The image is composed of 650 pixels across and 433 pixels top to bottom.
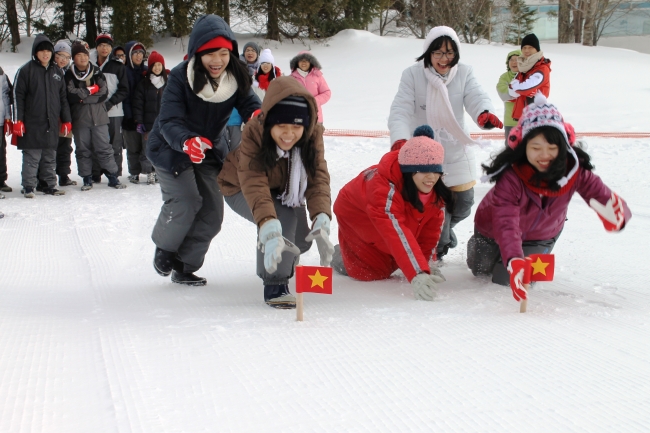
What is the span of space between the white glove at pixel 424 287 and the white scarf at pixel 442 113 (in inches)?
47.7

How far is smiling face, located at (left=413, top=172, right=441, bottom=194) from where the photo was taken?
3.55 metres

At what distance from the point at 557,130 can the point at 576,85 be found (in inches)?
578

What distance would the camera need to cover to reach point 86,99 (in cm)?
773

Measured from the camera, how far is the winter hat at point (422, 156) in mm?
3508

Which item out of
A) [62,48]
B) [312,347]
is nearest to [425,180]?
[312,347]

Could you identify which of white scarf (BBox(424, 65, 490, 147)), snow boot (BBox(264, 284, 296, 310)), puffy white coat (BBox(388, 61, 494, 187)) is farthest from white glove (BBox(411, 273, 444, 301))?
white scarf (BBox(424, 65, 490, 147))

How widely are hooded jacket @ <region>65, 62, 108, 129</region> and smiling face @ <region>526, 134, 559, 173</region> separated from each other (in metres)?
5.71

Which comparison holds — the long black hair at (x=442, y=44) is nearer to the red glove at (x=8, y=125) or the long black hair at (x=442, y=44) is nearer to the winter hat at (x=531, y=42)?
the winter hat at (x=531, y=42)

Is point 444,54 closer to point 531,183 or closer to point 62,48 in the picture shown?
point 531,183

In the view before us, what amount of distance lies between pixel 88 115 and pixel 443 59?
4.93 metres

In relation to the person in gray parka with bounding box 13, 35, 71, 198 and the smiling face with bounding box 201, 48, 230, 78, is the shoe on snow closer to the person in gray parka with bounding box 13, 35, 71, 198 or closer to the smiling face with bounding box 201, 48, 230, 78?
the smiling face with bounding box 201, 48, 230, 78

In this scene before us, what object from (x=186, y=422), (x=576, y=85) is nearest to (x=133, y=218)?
(x=186, y=422)

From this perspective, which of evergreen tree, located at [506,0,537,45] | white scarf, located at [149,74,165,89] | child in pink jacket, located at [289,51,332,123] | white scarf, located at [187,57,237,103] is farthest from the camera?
evergreen tree, located at [506,0,537,45]

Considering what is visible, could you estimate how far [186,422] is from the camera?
76.4 inches
